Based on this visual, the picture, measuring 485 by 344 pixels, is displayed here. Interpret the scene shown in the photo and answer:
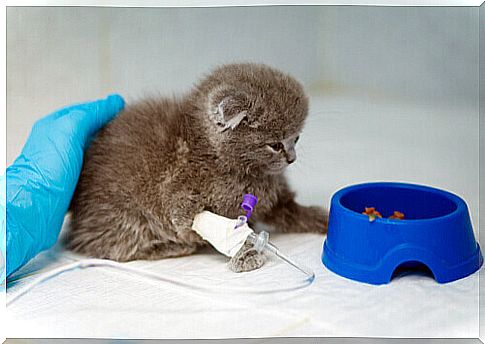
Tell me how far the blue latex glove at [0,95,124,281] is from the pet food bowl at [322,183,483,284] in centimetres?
64

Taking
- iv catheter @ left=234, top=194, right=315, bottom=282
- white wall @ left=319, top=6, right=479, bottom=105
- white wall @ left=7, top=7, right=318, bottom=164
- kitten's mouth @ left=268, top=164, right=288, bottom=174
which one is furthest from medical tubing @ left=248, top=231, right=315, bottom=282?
white wall @ left=319, top=6, right=479, bottom=105

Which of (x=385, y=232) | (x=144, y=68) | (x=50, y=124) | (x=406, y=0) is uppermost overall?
(x=406, y=0)

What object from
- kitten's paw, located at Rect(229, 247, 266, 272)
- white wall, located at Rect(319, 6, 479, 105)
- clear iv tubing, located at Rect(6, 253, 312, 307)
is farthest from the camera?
white wall, located at Rect(319, 6, 479, 105)

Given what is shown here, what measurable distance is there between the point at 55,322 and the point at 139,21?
825 mm

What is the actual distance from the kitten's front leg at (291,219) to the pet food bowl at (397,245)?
0.17m

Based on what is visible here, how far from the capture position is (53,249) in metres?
1.85

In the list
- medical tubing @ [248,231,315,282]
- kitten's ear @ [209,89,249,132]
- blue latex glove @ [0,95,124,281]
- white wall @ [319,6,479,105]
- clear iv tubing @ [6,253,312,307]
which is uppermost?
white wall @ [319,6,479,105]

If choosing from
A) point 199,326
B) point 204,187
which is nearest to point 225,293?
point 199,326

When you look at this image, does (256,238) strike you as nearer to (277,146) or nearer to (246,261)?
(246,261)

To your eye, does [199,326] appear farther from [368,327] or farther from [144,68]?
[144,68]

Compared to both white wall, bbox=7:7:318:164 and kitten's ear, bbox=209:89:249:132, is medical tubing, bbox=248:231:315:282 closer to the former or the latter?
kitten's ear, bbox=209:89:249:132

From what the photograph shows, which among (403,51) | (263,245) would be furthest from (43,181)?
(403,51)

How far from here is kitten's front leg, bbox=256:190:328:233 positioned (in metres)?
1.93

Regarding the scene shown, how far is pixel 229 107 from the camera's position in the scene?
5.47 feet
